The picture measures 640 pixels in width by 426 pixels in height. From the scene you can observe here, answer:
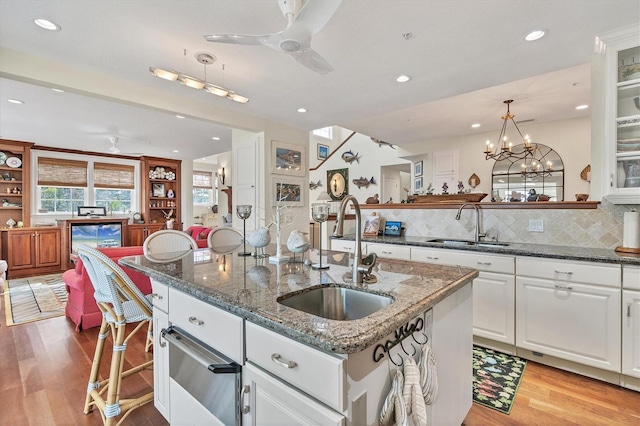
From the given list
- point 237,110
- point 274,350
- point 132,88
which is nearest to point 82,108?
point 132,88

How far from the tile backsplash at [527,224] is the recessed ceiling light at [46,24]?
3.61 metres

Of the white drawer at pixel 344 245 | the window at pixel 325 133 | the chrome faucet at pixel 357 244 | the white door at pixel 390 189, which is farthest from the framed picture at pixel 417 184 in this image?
the chrome faucet at pixel 357 244

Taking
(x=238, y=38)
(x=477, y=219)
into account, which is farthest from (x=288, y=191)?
(x=238, y=38)

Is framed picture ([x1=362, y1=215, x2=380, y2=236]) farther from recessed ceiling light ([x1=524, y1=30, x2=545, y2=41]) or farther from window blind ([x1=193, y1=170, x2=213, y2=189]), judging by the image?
window blind ([x1=193, y1=170, x2=213, y2=189])

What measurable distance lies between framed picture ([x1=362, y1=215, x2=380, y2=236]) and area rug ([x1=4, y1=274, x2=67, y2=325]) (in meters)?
3.95

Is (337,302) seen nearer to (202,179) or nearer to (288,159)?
(288,159)

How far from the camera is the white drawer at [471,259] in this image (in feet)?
8.04

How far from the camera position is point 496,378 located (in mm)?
2178

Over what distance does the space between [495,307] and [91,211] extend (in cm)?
→ 802

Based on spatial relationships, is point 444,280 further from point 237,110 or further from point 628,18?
point 237,110

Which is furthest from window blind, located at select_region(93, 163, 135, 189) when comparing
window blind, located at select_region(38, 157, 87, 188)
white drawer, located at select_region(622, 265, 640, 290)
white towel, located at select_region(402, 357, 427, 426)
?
white drawer, located at select_region(622, 265, 640, 290)

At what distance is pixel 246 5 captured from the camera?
1910 mm

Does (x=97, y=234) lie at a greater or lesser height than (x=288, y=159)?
lesser

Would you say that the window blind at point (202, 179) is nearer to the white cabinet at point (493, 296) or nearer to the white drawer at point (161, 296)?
the white drawer at point (161, 296)
